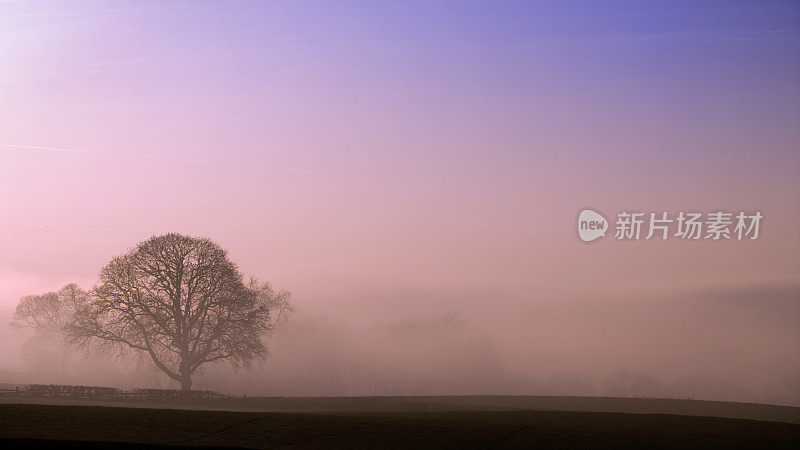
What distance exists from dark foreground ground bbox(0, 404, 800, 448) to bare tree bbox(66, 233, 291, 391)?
19.9 meters

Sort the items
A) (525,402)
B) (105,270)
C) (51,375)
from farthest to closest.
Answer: (51,375) → (525,402) → (105,270)

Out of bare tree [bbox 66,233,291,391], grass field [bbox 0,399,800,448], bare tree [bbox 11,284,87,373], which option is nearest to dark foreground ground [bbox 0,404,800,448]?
grass field [bbox 0,399,800,448]

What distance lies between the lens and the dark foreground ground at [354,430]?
38.4 metres

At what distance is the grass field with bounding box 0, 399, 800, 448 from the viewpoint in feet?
126

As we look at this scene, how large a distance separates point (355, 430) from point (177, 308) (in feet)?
105

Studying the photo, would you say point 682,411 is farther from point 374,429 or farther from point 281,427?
point 281,427

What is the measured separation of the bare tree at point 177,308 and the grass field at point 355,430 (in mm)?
19715

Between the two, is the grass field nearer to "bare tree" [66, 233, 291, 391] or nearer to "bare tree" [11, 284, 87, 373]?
"bare tree" [66, 233, 291, 391]

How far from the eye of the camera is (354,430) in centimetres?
4225

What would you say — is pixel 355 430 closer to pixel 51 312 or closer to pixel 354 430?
pixel 354 430

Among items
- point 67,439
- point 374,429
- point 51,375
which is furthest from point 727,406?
point 51,375

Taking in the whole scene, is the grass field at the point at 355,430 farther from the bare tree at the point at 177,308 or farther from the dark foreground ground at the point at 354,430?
the bare tree at the point at 177,308

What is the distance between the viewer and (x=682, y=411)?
64.9m

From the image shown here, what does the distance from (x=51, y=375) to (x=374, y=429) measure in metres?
101
